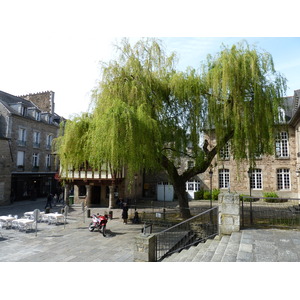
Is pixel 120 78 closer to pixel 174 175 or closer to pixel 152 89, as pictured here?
pixel 152 89

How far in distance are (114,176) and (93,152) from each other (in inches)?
331

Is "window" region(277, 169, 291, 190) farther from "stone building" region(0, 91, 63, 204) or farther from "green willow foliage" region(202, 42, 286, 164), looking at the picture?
"stone building" region(0, 91, 63, 204)

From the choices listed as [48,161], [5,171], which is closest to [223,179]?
[48,161]

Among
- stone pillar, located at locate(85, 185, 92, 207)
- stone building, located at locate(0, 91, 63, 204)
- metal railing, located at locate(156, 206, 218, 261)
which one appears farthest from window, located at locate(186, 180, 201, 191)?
stone building, located at locate(0, 91, 63, 204)

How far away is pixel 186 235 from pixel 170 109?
18.6 ft

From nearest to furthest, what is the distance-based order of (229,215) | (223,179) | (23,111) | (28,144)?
(229,215)
(223,179)
(23,111)
(28,144)

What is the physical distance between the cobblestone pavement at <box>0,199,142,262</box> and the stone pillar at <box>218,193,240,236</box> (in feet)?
10.1

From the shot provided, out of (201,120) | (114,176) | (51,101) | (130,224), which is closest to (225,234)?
(201,120)

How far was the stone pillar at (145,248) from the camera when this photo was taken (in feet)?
20.0

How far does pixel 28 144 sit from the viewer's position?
957 inches

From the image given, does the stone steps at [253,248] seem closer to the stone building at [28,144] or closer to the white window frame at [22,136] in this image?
the stone building at [28,144]

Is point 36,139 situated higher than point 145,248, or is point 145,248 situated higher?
point 36,139

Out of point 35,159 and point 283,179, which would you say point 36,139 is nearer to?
point 35,159

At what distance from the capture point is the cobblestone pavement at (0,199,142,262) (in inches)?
292
